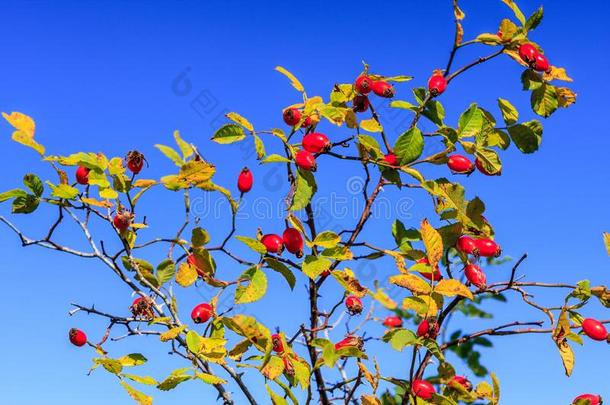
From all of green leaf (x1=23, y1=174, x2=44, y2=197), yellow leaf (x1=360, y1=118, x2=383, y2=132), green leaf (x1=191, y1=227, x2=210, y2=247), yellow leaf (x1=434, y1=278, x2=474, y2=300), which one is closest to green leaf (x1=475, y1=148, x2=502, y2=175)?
yellow leaf (x1=360, y1=118, x2=383, y2=132)

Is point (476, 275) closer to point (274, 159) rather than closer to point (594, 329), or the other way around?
point (594, 329)

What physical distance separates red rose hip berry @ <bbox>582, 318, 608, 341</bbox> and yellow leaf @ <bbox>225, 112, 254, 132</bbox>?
1.34m

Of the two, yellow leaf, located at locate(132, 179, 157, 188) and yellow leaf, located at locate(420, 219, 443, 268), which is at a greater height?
yellow leaf, located at locate(420, 219, 443, 268)

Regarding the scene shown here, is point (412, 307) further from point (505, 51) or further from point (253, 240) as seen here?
point (505, 51)

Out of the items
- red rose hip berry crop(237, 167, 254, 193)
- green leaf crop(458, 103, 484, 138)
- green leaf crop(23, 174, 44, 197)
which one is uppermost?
green leaf crop(458, 103, 484, 138)

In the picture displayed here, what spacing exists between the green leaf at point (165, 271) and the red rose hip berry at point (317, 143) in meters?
0.65

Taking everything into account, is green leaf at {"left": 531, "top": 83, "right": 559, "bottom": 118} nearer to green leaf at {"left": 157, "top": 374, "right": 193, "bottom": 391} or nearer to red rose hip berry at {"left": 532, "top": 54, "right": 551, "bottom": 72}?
red rose hip berry at {"left": 532, "top": 54, "right": 551, "bottom": 72}

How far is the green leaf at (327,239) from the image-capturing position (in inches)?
94.4

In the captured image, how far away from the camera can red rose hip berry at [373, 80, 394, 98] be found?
2.79 m

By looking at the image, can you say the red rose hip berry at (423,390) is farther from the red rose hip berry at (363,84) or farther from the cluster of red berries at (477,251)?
the red rose hip berry at (363,84)

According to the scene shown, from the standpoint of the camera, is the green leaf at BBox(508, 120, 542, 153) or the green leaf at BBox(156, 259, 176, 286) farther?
the green leaf at BBox(508, 120, 542, 153)

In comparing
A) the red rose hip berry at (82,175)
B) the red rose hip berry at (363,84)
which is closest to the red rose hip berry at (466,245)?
the red rose hip berry at (363,84)

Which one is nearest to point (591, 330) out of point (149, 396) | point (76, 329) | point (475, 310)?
point (149, 396)

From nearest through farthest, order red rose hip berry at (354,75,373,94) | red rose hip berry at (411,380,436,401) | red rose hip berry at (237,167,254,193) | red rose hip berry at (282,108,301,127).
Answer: red rose hip berry at (411,380,436,401), red rose hip berry at (237,167,254,193), red rose hip berry at (282,108,301,127), red rose hip berry at (354,75,373,94)
